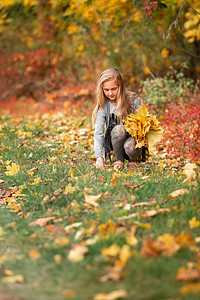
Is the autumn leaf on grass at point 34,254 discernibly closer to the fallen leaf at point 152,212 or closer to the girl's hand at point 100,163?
the fallen leaf at point 152,212

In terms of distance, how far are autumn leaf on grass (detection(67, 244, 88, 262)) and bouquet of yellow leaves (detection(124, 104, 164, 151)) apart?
160cm

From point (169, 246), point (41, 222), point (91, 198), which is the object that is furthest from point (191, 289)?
point (41, 222)

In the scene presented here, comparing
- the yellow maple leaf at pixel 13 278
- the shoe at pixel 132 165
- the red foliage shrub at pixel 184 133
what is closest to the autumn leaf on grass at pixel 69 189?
the yellow maple leaf at pixel 13 278

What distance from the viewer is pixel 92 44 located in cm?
901

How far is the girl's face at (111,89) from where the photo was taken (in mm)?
3422

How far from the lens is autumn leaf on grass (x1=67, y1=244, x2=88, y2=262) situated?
1.69 meters

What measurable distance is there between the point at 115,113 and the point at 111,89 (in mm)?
271

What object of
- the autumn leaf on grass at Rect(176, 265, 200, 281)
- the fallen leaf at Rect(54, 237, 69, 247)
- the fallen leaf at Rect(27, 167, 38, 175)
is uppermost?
the fallen leaf at Rect(27, 167, 38, 175)

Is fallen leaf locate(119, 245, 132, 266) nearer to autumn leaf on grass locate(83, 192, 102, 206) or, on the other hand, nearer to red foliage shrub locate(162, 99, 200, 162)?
autumn leaf on grass locate(83, 192, 102, 206)

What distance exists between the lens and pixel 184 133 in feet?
13.9

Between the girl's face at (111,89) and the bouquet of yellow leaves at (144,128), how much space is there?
0.40 m

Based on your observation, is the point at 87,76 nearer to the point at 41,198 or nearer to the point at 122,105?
the point at 122,105

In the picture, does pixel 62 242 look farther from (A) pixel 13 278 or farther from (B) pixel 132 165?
(B) pixel 132 165

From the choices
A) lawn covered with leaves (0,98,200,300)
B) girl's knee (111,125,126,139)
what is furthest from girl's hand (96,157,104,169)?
girl's knee (111,125,126,139)
